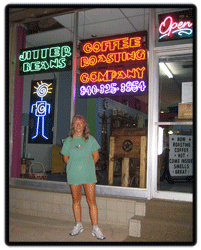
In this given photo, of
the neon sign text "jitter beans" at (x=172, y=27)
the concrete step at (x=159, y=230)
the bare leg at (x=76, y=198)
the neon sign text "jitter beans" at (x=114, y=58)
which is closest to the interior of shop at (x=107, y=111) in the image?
the neon sign text "jitter beans" at (x=172, y=27)

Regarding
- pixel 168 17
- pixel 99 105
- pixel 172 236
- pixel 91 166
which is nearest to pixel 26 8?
pixel 168 17

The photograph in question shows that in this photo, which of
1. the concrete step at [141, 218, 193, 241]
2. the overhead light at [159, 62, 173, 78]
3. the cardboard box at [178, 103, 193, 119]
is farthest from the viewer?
the overhead light at [159, 62, 173, 78]

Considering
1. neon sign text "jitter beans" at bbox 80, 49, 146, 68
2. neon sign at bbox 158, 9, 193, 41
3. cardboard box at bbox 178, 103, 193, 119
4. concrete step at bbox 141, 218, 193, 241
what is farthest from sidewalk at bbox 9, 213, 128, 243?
neon sign at bbox 158, 9, 193, 41

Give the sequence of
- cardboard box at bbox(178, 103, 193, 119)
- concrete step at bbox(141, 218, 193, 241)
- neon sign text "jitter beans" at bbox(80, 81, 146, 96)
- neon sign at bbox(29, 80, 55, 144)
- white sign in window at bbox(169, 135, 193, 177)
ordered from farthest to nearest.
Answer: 1. neon sign at bbox(29, 80, 55, 144)
2. white sign in window at bbox(169, 135, 193, 177)
3. neon sign text "jitter beans" at bbox(80, 81, 146, 96)
4. cardboard box at bbox(178, 103, 193, 119)
5. concrete step at bbox(141, 218, 193, 241)

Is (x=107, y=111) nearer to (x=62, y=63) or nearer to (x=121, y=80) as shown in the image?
(x=62, y=63)

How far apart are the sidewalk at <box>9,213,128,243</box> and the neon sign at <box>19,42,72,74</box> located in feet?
9.29

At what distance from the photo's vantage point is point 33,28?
5.99 meters

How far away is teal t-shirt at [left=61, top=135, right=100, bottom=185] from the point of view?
11.8 ft

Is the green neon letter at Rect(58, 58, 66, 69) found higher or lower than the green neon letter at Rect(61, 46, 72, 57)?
lower

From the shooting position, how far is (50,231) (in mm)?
3988

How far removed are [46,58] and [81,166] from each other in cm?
266

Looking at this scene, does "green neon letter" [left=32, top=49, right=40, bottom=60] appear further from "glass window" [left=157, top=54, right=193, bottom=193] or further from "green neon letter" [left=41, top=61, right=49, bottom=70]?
"glass window" [left=157, top=54, right=193, bottom=193]

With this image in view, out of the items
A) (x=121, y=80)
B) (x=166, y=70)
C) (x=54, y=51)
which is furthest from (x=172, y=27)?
(x=166, y=70)

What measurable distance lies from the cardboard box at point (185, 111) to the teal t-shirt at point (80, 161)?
1553 millimetres
